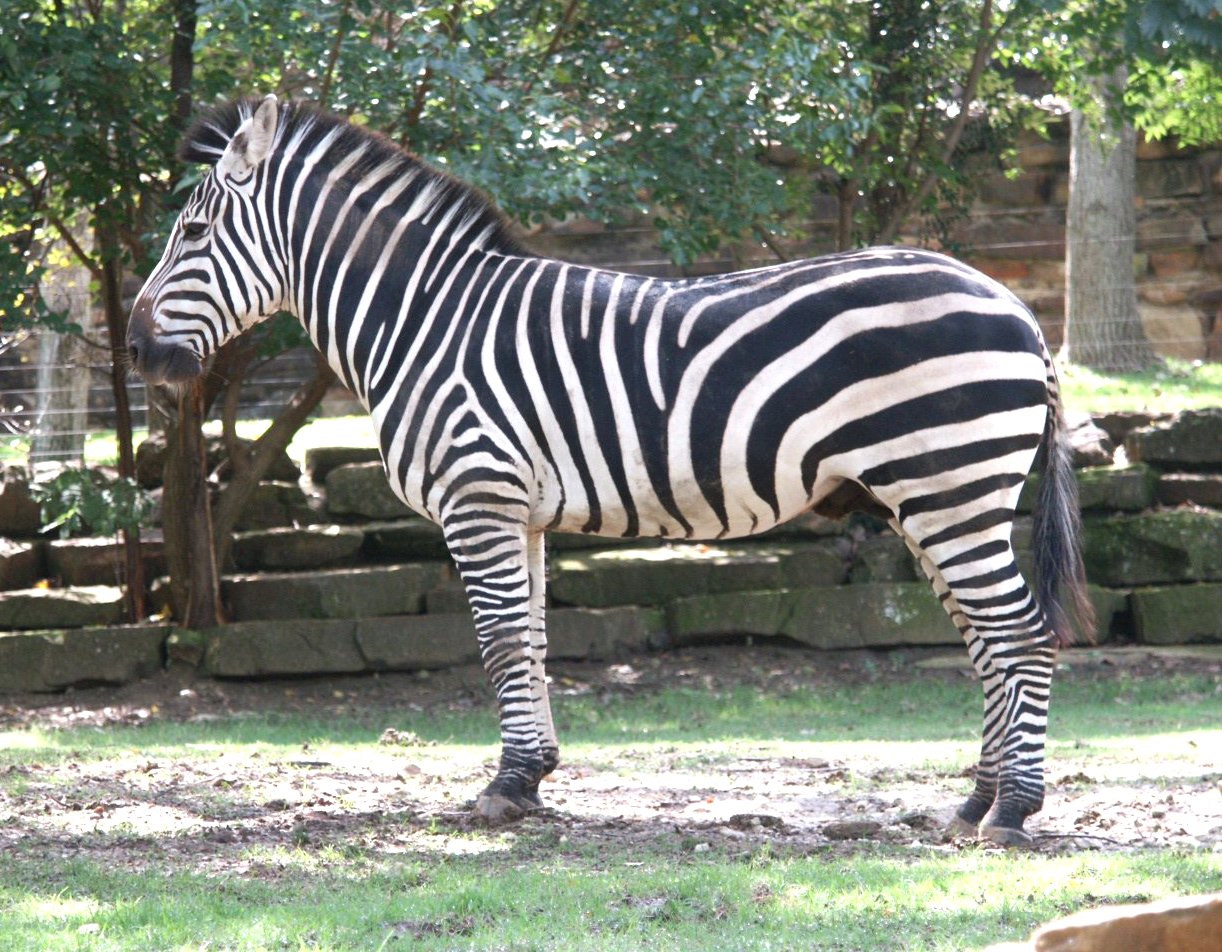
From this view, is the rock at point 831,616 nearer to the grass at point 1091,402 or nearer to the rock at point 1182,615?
the rock at point 1182,615

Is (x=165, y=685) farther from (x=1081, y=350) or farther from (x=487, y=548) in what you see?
(x=1081, y=350)

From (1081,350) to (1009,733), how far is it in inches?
437

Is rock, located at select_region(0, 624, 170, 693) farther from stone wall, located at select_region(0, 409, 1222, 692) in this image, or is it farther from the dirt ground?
the dirt ground

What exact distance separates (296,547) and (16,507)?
7.22ft

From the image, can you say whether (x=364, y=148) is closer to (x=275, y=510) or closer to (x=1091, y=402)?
(x=275, y=510)

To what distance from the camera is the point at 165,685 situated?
10609 millimetres

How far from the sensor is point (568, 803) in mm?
6512

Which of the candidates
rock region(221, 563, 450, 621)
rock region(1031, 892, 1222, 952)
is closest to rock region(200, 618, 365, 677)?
rock region(221, 563, 450, 621)

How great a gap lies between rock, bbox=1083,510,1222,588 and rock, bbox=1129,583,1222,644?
181 mm

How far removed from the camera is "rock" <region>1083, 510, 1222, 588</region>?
11336 mm

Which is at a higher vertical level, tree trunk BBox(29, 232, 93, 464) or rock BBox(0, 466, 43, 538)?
tree trunk BBox(29, 232, 93, 464)

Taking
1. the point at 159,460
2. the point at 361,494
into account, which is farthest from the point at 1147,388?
the point at 159,460

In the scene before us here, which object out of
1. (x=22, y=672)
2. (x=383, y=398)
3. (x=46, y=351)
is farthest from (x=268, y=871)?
(x=46, y=351)

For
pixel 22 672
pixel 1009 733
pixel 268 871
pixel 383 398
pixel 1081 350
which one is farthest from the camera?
pixel 1081 350
